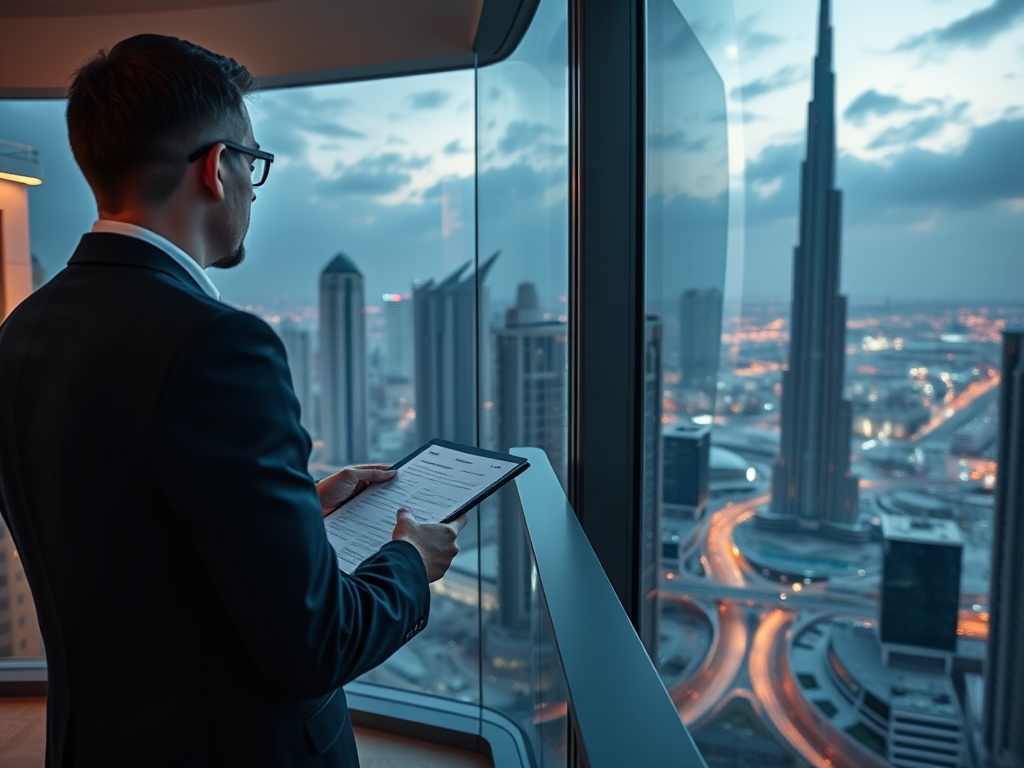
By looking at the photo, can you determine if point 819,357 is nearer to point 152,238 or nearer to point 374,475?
point 374,475

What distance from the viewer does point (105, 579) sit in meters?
0.81

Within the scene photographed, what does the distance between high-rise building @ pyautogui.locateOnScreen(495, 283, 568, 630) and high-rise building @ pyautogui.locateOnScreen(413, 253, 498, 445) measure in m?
0.25

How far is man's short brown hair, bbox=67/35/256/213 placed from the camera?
850 millimetres

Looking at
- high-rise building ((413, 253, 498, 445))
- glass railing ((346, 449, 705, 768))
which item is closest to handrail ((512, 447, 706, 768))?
glass railing ((346, 449, 705, 768))

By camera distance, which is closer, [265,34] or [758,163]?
[758,163]

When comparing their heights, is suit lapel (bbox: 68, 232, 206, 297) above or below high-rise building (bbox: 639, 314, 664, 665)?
above

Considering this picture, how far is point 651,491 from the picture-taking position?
200 centimetres

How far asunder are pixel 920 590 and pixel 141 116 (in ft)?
3.86

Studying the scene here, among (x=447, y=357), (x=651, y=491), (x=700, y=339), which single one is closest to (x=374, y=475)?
(x=700, y=339)

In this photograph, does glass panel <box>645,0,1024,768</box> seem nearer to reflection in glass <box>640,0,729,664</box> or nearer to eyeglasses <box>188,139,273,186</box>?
reflection in glass <box>640,0,729,664</box>

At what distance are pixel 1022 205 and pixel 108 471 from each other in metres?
1.02

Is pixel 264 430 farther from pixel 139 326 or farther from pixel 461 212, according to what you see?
pixel 461 212

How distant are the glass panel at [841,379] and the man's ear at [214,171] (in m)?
0.92

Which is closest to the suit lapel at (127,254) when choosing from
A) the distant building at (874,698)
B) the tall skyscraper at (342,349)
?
the distant building at (874,698)
